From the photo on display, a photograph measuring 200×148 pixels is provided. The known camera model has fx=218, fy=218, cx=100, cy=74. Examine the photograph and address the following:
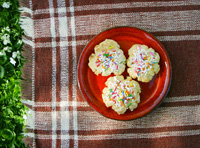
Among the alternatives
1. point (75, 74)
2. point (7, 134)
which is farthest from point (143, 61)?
point (7, 134)

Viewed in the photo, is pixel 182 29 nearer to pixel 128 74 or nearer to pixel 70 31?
pixel 128 74

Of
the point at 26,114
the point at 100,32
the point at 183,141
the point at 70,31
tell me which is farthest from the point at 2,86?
the point at 183,141

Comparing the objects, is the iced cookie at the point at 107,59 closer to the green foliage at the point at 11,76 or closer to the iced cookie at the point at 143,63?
the iced cookie at the point at 143,63

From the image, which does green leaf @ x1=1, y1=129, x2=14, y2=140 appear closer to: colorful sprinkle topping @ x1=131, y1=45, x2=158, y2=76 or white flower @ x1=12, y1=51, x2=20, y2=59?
white flower @ x1=12, y1=51, x2=20, y2=59

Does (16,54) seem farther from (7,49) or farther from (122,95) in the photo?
(122,95)

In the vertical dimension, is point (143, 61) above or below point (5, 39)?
below

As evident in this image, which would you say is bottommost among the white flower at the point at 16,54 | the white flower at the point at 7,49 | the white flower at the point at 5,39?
Answer: the white flower at the point at 16,54

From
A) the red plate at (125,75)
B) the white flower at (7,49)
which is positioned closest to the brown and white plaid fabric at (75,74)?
the red plate at (125,75)
